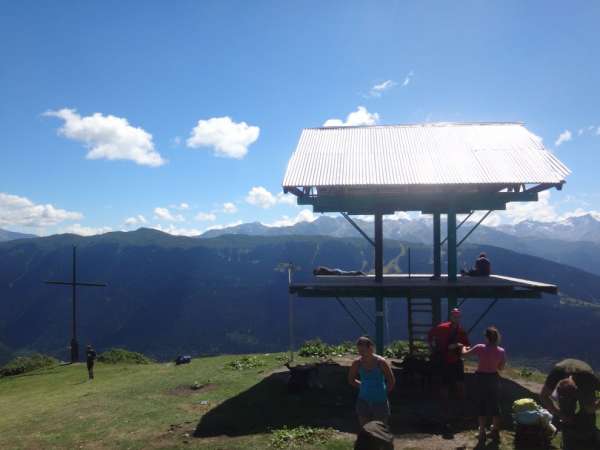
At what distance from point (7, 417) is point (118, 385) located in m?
4.11

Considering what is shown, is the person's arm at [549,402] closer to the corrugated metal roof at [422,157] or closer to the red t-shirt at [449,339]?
the red t-shirt at [449,339]

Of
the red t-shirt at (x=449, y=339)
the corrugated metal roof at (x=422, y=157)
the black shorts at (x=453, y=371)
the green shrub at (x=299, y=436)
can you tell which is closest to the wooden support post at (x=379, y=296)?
the corrugated metal roof at (x=422, y=157)

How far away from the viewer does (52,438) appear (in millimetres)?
11805

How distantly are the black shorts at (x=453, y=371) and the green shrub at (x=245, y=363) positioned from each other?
9001 millimetres

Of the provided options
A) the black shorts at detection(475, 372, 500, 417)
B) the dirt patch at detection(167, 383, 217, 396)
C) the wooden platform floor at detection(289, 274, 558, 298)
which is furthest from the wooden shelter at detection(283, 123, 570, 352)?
the black shorts at detection(475, 372, 500, 417)

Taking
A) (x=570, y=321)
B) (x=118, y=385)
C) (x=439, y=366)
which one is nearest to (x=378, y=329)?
(x=439, y=366)

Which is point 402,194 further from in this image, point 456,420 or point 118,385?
point 118,385

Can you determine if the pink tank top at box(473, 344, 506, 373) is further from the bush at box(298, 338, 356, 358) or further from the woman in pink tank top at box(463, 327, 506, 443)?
the bush at box(298, 338, 356, 358)

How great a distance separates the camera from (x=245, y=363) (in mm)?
20109

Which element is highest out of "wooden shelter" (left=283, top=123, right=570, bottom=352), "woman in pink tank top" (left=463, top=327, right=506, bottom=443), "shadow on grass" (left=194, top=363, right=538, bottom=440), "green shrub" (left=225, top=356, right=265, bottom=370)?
"wooden shelter" (left=283, top=123, right=570, bottom=352)

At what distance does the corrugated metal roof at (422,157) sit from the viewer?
1652 cm

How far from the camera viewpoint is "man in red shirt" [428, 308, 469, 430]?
11.5m

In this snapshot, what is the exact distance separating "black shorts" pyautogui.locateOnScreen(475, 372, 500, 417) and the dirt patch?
9.17 m

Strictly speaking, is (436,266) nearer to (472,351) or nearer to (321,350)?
(321,350)
